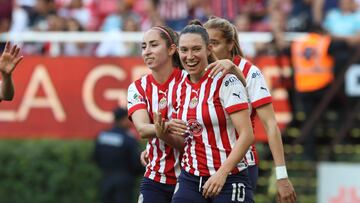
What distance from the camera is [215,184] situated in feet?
30.5

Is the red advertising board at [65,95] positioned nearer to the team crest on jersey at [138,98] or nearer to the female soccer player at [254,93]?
the team crest on jersey at [138,98]

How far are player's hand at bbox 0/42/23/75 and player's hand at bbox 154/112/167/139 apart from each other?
4.60 ft

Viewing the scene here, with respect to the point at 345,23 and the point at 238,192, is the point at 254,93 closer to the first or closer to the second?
the point at 238,192

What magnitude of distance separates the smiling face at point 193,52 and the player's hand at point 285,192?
112cm

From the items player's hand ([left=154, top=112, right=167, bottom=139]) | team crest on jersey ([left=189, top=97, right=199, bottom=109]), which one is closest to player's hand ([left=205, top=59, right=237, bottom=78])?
team crest on jersey ([left=189, top=97, right=199, bottom=109])

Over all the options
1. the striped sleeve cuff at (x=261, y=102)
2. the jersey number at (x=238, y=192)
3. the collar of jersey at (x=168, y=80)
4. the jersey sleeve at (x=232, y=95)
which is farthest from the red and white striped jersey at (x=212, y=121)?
the collar of jersey at (x=168, y=80)

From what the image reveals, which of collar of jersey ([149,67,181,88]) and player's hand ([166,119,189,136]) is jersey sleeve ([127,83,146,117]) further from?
player's hand ([166,119,189,136])

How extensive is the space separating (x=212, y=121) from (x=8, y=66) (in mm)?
1897

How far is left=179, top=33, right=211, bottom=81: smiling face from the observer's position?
31.3 feet

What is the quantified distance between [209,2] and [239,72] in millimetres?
9792

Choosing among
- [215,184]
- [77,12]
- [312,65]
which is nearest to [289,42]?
[312,65]

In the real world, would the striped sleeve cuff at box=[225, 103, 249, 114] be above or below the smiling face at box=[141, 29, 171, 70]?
below

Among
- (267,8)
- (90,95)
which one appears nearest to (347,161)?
(267,8)

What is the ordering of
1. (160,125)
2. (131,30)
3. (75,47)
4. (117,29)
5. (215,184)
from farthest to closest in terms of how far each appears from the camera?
(75,47) < (117,29) < (131,30) < (160,125) < (215,184)
